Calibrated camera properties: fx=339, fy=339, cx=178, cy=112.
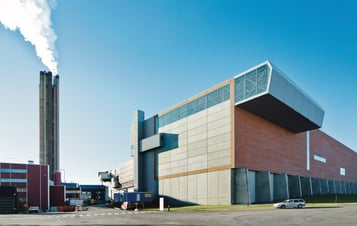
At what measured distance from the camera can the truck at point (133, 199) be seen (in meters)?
64.1

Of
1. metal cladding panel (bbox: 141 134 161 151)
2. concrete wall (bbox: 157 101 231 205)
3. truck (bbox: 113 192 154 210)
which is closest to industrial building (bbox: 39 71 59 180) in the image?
metal cladding panel (bbox: 141 134 161 151)

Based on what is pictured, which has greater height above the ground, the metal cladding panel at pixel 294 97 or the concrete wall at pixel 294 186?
the metal cladding panel at pixel 294 97

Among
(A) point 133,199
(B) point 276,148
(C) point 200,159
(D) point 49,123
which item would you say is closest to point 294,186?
(B) point 276,148

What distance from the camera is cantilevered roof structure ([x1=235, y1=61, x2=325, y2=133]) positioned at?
4997 cm

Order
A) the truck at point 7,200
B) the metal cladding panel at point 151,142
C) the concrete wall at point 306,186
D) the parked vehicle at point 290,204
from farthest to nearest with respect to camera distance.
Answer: the concrete wall at point 306,186
the metal cladding panel at point 151,142
the truck at point 7,200
the parked vehicle at point 290,204

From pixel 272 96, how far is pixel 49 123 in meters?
83.6

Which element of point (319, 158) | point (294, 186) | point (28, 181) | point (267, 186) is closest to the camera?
point (267, 186)

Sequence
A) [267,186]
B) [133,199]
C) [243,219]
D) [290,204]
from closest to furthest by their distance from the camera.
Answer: [243,219] < [290,204] < [267,186] < [133,199]

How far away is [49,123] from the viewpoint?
111875 millimetres

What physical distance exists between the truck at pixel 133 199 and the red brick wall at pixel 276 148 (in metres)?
23.1

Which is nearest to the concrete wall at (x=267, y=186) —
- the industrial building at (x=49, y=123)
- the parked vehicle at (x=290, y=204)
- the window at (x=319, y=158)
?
the window at (x=319, y=158)

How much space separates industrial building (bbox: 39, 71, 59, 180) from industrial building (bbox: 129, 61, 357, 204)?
42911 millimetres

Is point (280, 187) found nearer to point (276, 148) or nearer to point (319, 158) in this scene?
point (276, 148)

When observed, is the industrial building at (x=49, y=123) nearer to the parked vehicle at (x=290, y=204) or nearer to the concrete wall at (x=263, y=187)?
the concrete wall at (x=263, y=187)
